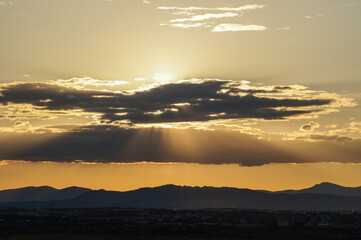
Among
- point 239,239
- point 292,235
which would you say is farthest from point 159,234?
point 292,235

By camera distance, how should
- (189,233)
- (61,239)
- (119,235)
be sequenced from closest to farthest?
(61,239)
(119,235)
(189,233)

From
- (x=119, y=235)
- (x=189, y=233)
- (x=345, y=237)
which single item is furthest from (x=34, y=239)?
(x=345, y=237)

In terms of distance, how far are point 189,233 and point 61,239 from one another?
41064 millimetres

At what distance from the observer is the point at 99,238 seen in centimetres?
15938

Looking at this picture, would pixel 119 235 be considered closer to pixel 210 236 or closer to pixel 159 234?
pixel 159 234

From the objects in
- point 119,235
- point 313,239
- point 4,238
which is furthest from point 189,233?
point 4,238

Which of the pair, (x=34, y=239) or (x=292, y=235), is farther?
(x=292, y=235)

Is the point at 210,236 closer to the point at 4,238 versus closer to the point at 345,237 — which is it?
the point at 345,237

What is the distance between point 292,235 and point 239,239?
25.8 metres

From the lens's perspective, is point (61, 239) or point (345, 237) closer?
point (61, 239)

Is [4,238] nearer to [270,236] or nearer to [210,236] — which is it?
[210,236]

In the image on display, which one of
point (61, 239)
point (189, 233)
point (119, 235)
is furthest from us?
point (189, 233)

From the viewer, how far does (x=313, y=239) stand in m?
165

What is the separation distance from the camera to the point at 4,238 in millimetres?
160375
